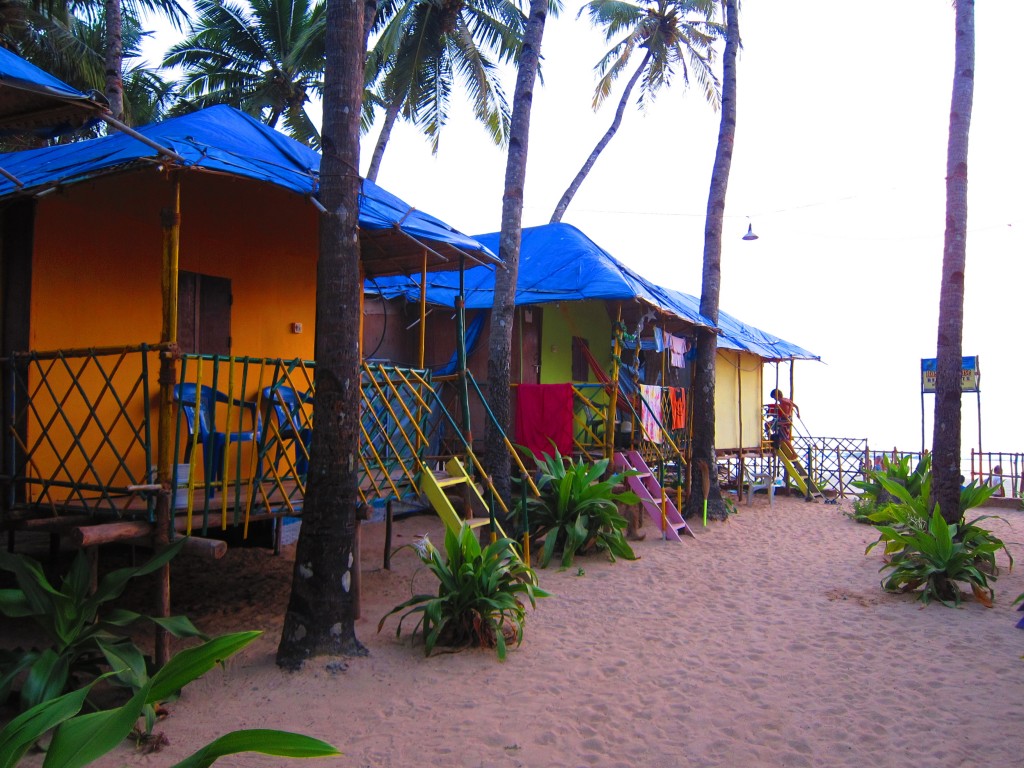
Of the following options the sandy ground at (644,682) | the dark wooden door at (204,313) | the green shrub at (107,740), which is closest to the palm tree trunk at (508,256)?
the sandy ground at (644,682)

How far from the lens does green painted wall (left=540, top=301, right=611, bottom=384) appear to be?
12516 millimetres

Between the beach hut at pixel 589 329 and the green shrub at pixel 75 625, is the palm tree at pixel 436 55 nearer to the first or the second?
the beach hut at pixel 589 329

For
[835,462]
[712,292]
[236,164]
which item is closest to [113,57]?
[236,164]

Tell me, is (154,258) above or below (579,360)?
above

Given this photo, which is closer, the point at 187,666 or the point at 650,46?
the point at 187,666

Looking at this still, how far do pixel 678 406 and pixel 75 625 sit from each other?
9.78 m

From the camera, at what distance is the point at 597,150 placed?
19844mm

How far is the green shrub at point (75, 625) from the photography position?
433 cm

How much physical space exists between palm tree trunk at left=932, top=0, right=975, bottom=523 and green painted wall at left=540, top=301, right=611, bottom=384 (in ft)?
16.9

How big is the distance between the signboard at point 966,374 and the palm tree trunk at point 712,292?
3336mm

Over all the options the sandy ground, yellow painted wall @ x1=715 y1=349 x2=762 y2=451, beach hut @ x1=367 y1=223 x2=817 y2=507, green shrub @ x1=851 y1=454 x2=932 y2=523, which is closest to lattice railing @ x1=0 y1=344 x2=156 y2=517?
the sandy ground

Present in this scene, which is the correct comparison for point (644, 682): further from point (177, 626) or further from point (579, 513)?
point (579, 513)

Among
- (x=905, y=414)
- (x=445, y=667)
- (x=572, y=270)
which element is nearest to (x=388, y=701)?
(x=445, y=667)

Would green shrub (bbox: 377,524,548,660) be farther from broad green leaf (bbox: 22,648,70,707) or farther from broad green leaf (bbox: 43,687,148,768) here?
broad green leaf (bbox: 43,687,148,768)
